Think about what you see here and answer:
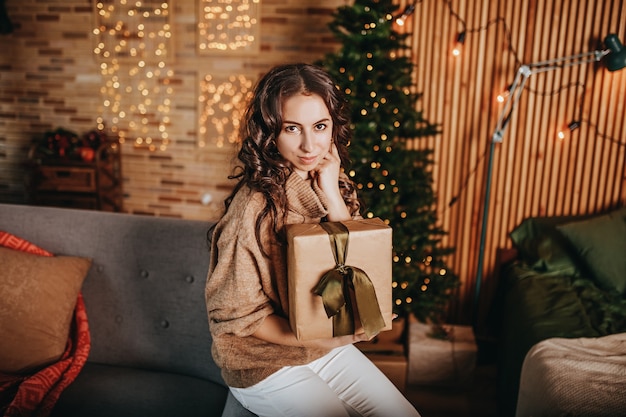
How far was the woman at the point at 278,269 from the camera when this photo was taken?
1344mm

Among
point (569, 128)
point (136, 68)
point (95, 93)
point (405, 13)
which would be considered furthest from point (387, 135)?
point (95, 93)

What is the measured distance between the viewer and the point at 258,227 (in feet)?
4.44

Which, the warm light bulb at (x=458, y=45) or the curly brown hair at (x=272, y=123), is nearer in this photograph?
the curly brown hair at (x=272, y=123)

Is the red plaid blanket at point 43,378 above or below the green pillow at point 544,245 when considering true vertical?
below

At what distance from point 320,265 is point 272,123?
45 cm

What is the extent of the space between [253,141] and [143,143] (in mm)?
3170

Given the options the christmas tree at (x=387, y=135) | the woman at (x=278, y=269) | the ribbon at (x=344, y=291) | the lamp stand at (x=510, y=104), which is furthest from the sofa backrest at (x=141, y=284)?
the lamp stand at (x=510, y=104)

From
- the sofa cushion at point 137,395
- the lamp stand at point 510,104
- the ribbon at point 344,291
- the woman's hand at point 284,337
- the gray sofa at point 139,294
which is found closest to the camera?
the ribbon at point 344,291

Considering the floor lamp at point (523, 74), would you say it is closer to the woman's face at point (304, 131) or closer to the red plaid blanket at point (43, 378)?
the woman's face at point (304, 131)

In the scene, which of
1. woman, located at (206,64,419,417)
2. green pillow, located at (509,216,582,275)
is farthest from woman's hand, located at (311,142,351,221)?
green pillow, located at (509,216,582,275)

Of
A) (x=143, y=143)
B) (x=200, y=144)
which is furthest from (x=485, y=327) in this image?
(x=143, y=143)

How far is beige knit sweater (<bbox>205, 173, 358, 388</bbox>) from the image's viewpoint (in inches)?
52.6

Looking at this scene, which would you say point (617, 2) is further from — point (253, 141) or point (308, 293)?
point (308, 293)

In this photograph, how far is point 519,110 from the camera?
3.12 meters
